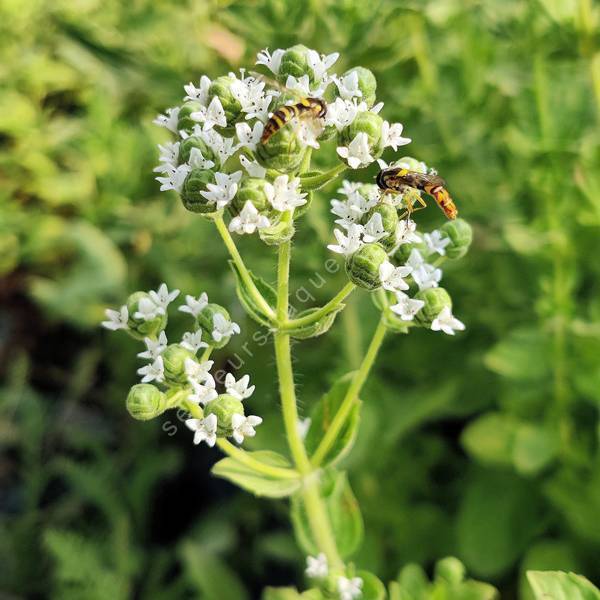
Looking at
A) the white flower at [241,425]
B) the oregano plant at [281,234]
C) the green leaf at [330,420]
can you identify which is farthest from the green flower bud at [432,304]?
the white flower at [241,425]

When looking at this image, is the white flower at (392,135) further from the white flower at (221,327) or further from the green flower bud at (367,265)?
the white flower at (221,327)

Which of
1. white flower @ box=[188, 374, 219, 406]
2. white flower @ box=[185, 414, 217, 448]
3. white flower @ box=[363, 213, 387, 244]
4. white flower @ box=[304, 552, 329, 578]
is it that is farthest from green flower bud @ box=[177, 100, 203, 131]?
white flower @ box=[304, 552, 329, 578]

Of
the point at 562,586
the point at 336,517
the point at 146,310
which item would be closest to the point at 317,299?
the point at 336,517

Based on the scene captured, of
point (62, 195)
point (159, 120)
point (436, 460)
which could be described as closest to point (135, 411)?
point (159, 120)

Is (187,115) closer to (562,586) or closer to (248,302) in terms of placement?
(248,302)

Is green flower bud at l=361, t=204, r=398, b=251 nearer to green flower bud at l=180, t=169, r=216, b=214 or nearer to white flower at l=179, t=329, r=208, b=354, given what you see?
green flower bud at l=180, t=169, r=216, b=214
